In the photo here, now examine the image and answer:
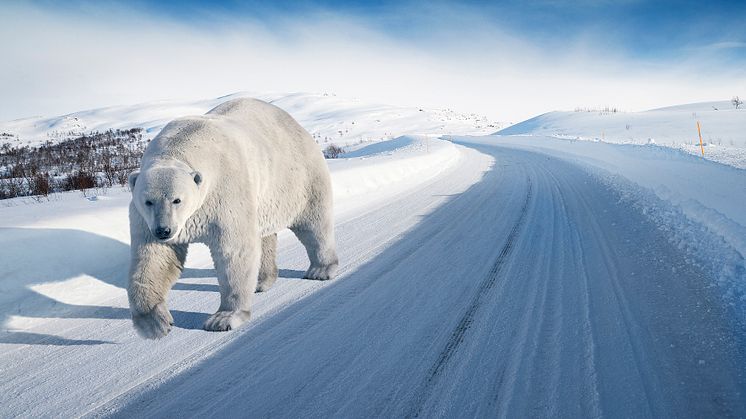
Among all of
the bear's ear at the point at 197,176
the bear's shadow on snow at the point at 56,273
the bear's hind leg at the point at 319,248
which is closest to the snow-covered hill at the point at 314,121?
the bear's shadow on snow at the point at 56,273

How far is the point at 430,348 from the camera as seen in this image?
8.17 feet

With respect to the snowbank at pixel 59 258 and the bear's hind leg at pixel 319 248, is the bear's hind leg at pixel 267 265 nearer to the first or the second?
the bear's hind leg at pixel 319 248

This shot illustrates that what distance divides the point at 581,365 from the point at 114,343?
2973mm

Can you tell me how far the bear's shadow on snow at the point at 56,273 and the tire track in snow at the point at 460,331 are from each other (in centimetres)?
175

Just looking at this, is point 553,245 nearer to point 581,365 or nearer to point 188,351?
point 581,365

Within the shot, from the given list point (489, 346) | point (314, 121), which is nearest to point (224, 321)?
point (489, 346)

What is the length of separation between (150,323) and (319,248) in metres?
1.62

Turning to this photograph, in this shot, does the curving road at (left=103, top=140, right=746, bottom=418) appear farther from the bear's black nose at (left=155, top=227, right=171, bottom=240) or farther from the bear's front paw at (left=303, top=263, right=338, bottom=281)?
the bear's black nose at (left=155, top=227, right=171, bottom=240)

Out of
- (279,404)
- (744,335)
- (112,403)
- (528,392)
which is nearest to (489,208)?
(744,335)

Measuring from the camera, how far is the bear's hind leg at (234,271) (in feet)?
9.18

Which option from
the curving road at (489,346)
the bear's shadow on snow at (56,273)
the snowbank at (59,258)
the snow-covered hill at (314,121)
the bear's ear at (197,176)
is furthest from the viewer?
the snow-covered hill at (314,121)

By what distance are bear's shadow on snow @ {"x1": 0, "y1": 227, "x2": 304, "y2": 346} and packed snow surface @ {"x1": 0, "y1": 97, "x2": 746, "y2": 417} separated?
0.01 meters

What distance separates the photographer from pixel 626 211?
612cm

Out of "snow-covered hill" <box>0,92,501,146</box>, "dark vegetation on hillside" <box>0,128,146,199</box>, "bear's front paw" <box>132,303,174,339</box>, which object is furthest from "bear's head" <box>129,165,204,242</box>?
"snow-covered hill" <box>0,92,501,146</box>
